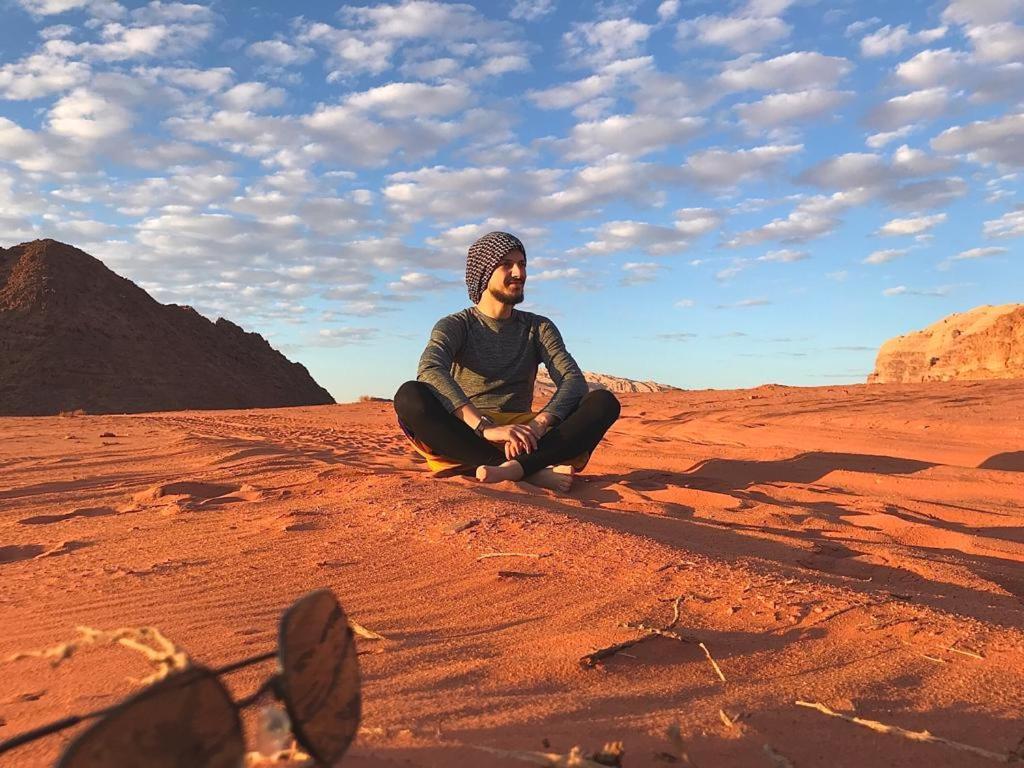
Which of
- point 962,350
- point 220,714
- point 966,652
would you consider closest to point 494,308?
point 966,652

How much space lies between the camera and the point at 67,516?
154 inches

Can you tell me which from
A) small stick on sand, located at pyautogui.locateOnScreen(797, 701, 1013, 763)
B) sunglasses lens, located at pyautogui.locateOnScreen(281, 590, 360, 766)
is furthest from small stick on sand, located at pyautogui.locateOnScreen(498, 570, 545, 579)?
sunglasses lens, located at pyautogui.locateOnScreen(281, 590, 360, 766)

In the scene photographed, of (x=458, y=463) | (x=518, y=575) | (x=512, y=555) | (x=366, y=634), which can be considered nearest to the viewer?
(x=366, y=634)

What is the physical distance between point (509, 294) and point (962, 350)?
20663 millimetres

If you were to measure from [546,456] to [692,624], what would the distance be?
2474 mm

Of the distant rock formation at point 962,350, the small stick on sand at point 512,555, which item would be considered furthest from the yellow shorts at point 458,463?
the distant rock formation at point 962,350

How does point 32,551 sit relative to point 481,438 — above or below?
below

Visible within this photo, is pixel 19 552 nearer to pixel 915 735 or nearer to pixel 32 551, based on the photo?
pixel 32 551

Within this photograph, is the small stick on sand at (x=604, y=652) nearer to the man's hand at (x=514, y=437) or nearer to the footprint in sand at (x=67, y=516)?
the man's hand at (x=514, y=437)

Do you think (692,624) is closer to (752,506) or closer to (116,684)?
(116,684)

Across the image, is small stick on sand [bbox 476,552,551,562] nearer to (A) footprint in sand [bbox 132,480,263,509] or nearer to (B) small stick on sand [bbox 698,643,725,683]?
(B) small stick on sand [bbox 698,643,725,683]

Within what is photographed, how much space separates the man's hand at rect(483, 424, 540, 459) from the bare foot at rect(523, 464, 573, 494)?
0.35 meters

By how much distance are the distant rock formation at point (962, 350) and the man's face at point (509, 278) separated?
47.7 feet

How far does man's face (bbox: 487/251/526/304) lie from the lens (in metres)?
4.67
